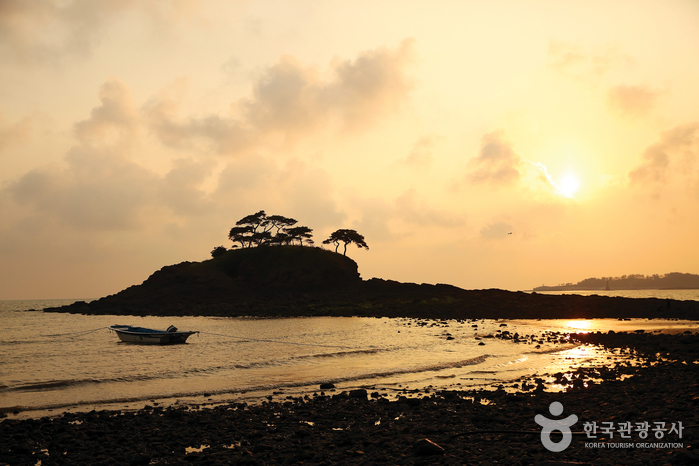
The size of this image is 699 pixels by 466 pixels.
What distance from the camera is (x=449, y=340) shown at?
38.5m

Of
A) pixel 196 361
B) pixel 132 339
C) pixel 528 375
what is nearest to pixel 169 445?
pixel 528 375

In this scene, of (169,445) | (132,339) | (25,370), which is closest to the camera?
(169,445)

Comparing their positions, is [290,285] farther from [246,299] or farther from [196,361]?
[196,361]

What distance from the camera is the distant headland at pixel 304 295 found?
7300cm

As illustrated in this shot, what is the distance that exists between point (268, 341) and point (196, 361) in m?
11.2

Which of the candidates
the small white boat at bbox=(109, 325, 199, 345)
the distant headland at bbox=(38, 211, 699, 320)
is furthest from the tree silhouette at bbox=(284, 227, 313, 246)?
the small white boat at bbox=(109, 325, 199, 345)

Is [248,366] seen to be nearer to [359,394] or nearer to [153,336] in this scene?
[359,394]

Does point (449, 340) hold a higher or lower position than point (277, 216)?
lower

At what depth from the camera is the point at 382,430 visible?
476 inches

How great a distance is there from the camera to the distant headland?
73.0 m

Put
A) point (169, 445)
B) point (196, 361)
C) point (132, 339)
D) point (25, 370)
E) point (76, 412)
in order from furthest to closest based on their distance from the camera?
point (132, 339) → point (196, 361) → point (25, 370) → point (76, 412) → point (169, 445)

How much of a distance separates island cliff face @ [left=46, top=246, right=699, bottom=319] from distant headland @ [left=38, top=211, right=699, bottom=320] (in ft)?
0.58

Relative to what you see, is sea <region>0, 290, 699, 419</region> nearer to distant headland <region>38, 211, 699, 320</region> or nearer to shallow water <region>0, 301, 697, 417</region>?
shallow water <region>0, 301, 697, 417</region>

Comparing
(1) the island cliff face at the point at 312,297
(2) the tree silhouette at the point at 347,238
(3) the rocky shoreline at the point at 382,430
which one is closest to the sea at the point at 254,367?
(3) the rocky shoreline at the point at 382,430
